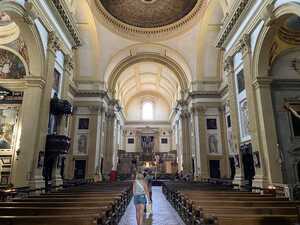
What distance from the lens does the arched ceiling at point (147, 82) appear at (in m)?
27.7

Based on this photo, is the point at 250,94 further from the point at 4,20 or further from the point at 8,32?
the point at 4,20

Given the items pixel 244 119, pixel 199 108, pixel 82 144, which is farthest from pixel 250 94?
pixel 82 144

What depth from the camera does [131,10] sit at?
64.5ft

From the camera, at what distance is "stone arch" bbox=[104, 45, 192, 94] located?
21844 mm

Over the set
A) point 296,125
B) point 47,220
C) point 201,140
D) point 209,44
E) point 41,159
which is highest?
point 209,44

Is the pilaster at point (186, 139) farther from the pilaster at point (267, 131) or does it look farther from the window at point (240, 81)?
the pilaster at point (267, 131)

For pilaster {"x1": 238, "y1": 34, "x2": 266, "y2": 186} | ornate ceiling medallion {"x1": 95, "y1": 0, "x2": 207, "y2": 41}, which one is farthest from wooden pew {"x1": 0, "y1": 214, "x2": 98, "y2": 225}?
ornate ceiling medallion {"x1": 95, "y1": 0, "x2": 207, "y2": 41}

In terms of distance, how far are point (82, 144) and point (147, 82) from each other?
1669 centimetres

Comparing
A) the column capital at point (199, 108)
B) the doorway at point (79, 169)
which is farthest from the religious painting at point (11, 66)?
the column capital at point (199, 108)

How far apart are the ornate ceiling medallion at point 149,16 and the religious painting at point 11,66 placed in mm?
9894

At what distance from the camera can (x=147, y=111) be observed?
38.1 meters

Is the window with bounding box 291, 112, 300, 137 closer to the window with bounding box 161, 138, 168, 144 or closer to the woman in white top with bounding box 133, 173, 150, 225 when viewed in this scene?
the woman in white top with bounding box 133, 173, 150, 225

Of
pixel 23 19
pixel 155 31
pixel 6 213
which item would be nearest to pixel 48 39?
pixel 23 19

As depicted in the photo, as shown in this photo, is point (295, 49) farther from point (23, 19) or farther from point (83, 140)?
point (83, 140)
